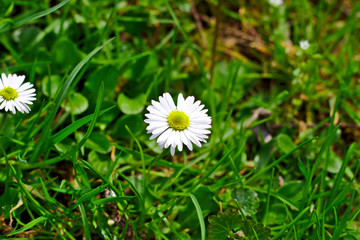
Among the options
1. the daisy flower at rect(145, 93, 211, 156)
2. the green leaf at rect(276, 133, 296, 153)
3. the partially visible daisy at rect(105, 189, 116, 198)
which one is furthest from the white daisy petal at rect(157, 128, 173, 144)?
the green leaf at rect(276, 133, 296, 153)

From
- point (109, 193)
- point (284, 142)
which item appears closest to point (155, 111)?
point (109, 193)

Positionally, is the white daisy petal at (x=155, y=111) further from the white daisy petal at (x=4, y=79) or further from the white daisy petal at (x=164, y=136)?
the white daisy petal at (x=4, y=79)

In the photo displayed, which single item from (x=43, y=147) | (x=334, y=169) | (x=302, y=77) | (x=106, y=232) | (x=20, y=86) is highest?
(x=302, y=77)

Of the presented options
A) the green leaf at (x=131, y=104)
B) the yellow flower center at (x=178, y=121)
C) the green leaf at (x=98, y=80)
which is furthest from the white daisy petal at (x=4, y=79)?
the yellow flower center at (x=178, y=121)

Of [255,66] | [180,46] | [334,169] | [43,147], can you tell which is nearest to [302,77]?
[255,66]

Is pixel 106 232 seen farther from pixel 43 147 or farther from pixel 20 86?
pixel 20 86

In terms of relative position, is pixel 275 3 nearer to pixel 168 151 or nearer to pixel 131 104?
pixel 131 104
